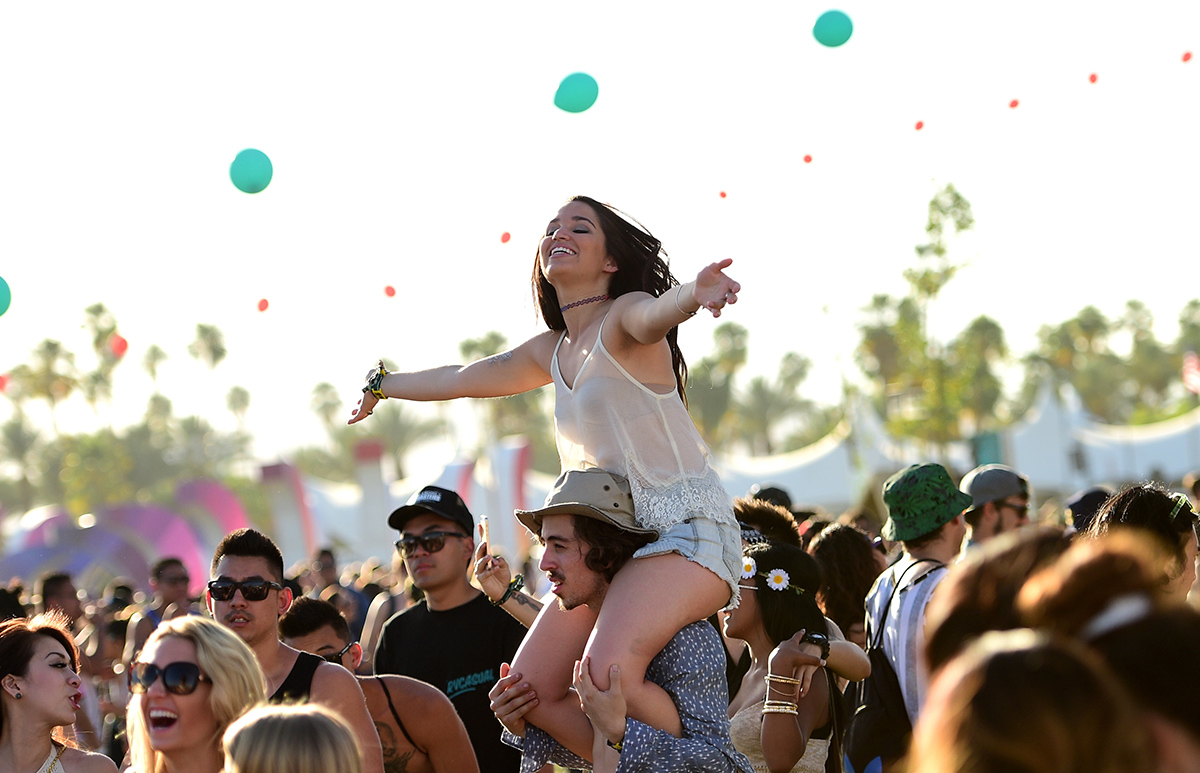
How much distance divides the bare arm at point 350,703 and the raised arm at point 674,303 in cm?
152

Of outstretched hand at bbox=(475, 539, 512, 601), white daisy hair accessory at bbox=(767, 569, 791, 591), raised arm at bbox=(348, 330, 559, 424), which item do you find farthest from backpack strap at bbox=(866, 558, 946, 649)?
raised arm at bbox=(348, 330, 559, 424)

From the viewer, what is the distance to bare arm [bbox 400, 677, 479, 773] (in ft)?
14.6

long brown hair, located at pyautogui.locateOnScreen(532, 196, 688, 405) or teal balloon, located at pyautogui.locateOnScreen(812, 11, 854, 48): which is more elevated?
teal balloon, located at pyautogui.locateOnScreen(812, 11, 854, 48)

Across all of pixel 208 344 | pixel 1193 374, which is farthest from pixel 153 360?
pixel 1193 374

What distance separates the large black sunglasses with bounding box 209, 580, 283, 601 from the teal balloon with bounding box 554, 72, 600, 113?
3.33 meters

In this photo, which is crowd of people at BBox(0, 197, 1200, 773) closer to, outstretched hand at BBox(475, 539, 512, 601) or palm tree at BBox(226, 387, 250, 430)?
outstretched hand at BBox(475, 539, 512, 601)

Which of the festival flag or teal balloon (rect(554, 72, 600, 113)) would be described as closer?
teal balloon (rect(554, 72, 600, 113))

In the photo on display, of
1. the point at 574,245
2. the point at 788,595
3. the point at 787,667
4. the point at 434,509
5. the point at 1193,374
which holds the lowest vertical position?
the point at 1193,374

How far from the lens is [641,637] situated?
11.3 ft

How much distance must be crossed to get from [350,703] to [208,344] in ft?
179

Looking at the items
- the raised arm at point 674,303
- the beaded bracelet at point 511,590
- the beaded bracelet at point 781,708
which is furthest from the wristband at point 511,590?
the raised arm at point 674,303

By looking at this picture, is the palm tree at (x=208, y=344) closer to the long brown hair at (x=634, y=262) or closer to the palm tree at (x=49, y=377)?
the palm tree at (x=49, y=377)

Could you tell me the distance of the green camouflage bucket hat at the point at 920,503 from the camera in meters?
4.83

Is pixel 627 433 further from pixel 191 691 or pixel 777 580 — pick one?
pixel 191 691
